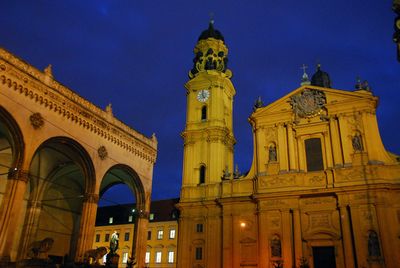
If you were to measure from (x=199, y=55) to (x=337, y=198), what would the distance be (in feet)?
72.6

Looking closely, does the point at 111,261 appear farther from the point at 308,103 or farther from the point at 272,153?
the point at 308,103

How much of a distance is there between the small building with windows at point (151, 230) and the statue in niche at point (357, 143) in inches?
822

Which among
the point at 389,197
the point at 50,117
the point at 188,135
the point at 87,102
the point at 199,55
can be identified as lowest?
the point at 389,197

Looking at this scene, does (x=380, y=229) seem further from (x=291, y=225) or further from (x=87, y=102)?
(x=87, y=102)

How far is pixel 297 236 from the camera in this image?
2847 centimetres

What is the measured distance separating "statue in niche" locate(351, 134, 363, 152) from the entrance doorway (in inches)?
322

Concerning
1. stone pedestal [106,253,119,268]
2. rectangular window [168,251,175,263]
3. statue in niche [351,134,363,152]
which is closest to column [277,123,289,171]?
statue in niche [351,134,363,152]

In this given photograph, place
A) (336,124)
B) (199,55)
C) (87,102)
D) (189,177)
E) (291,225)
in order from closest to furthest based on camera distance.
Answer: (87,102) < (291,225) < (336,124) < (189,177) < (199,55)

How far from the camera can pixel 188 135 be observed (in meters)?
37.5

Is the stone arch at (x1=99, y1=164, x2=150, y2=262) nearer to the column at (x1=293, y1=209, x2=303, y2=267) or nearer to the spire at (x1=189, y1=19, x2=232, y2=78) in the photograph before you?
the column at (x1=293, y1=209, x2=303, y2=267)

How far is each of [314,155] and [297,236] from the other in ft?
Result: 23.5

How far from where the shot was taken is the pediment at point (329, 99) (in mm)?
30719

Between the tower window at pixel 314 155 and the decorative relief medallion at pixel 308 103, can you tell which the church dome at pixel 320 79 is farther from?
the tower window at pixel 314 155

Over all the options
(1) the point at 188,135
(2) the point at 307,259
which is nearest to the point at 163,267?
(1) the point at 188,135
